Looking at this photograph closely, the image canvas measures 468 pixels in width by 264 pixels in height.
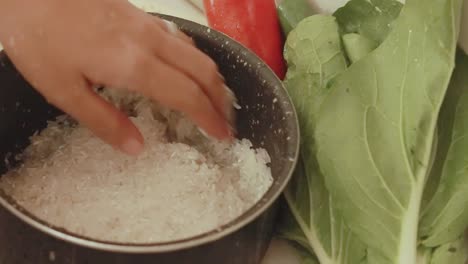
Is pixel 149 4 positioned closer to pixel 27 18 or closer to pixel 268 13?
pixel 268 13

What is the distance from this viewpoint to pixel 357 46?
25.5 inches

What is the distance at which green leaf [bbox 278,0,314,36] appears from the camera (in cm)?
73

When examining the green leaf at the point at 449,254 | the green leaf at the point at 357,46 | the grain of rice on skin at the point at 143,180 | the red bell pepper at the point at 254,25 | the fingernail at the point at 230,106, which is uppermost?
the green leaf at the point at 357,46

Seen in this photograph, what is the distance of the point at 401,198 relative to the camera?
1.87 feet

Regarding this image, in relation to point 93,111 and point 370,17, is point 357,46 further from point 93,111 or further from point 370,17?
point 93,111

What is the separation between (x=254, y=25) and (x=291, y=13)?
1.7 inches

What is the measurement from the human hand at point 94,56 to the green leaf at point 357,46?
173 millimetres

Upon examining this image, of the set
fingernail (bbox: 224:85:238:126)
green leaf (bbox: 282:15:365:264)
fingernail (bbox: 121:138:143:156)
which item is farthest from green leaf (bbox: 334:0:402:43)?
fingernail (bbox: 121:138:143:156)

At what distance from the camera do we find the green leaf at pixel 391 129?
1.87 feet

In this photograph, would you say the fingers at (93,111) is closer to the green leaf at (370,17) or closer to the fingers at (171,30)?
the fingers at (171,30)

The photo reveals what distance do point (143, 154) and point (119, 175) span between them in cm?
3

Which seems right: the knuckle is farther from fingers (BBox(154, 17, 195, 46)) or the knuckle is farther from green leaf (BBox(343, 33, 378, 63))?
green leaf (BBox(343, 33, 378, 63))

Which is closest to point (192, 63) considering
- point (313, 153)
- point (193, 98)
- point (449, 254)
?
point (193, 98)

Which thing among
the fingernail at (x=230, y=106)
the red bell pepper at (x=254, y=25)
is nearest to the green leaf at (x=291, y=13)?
the red bell pepper at (x=254, y=25)
